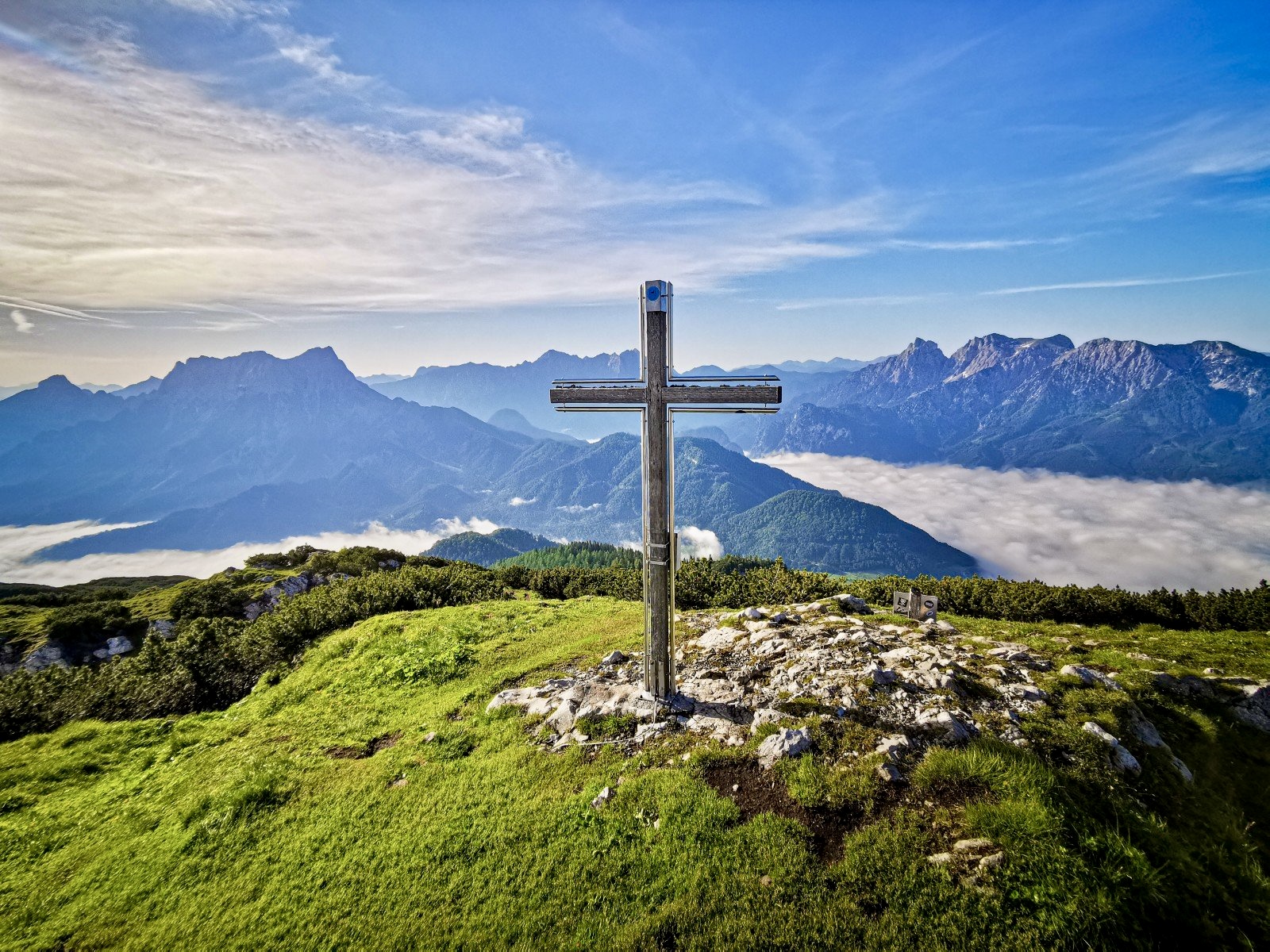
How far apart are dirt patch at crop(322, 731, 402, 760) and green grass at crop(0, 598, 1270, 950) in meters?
0.30

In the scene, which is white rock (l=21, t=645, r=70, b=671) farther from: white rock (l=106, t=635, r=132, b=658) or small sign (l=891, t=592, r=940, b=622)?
small sign (l=891, t=592, r=940, b=622)

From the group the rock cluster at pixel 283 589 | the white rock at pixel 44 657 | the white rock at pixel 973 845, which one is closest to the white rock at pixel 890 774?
the white rock at pixel 973 845

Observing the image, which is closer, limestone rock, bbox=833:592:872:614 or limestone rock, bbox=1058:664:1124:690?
limestone rock, bbox=1058:664:1124:690

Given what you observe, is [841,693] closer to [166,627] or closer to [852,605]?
[852,605]

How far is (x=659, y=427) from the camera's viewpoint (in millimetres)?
12188

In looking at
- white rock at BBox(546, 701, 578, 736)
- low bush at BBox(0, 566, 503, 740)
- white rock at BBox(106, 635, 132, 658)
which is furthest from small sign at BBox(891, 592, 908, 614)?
white rock at BBox(106, 635, 132, 658)

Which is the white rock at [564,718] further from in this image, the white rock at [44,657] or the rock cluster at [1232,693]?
the white rock at [44,657]

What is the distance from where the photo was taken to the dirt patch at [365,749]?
42.4 ft

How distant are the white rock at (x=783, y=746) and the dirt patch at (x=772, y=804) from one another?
24 cm

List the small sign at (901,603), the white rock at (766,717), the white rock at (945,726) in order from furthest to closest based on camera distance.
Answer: the small sign at (901,603) → the white rock at (766,717) → the white rock at (945,726)

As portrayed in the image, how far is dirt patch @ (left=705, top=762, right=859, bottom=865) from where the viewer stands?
790 cm

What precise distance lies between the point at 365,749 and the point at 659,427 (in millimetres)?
11167

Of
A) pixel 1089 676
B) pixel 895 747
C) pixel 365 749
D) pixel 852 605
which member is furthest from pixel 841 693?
pixel 365 749

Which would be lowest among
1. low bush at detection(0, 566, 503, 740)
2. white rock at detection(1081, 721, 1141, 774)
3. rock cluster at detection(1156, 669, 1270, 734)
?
low bush at detection(0, 566, 503, 740)
